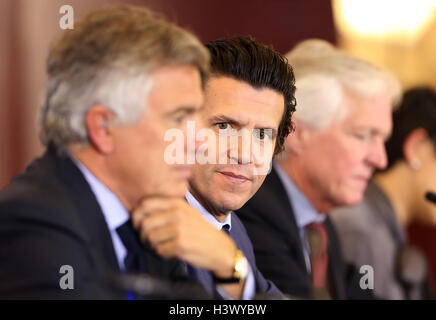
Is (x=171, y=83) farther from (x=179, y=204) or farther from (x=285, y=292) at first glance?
(x=285, y=292)

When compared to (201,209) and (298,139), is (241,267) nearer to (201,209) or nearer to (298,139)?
(201,209)

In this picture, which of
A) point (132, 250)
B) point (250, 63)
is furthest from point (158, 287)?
point (250, 63)

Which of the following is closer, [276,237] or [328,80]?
[276,237]

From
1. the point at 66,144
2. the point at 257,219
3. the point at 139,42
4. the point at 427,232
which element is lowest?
the point at 427,232

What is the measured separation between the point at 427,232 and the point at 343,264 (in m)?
0.62

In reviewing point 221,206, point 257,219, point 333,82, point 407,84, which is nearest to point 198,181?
point 221,206

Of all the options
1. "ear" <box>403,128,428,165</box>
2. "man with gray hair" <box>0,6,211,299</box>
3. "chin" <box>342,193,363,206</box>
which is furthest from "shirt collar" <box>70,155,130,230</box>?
"ear" <box>403,128,428,165</box>

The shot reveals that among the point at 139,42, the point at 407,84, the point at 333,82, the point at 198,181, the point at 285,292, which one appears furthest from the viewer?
the point at 407,84

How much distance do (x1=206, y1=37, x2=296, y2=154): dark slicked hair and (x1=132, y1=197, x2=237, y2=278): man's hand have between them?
179mm

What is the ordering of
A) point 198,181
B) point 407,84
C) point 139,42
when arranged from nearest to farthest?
1. point 139,42
2. point 198,181
3. point 407,84

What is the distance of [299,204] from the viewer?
1.30m

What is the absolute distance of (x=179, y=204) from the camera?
0.87 meters

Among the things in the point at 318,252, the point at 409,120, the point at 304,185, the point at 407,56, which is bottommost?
the point at 318,252

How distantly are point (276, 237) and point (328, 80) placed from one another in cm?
32
